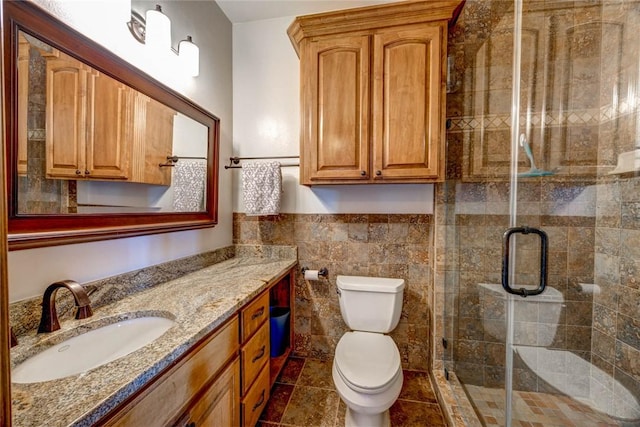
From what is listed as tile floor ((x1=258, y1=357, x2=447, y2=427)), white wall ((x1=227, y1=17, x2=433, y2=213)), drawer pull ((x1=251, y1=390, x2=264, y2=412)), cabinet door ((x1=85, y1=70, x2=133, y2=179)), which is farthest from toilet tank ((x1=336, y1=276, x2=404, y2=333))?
cabinet door ((x1=85, y1=70, x2=133, y2=179))

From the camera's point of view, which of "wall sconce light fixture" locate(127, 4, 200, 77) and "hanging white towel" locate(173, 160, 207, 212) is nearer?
"wall sconce light fixture" locate(127, 4, 200, 77)

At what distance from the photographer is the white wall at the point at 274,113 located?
197 cm

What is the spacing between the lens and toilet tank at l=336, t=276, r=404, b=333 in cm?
167

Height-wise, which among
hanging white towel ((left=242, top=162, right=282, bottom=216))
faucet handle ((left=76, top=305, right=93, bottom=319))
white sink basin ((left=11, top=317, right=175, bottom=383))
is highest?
hanging white towel ((left=242, top=162, right=282, bottom=216))

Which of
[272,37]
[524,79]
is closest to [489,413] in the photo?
[524,79]

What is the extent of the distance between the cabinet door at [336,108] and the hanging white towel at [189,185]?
685 mm

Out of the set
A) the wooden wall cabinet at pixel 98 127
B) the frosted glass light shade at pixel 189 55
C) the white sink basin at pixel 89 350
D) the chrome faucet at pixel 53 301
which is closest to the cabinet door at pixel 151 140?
the wooden wall cabinet at pixel 98 127

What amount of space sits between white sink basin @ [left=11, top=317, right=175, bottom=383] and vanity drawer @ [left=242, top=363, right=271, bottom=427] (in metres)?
0.55

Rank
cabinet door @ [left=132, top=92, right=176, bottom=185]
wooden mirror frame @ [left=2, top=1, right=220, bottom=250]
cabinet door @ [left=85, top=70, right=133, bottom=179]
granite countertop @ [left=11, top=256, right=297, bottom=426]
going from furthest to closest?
cabinet door @ [left=132, top=92, right=176, bottom=185], cabinet door @ [left=85, top=70, right=133, bottom=179], wooden mirror frame @ [left=2, top=1, right=220, bottom=250], granite countertop @ [left=11, top=256, right=297, bottom=426]

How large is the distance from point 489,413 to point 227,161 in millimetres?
2319

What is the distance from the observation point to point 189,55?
59.8 inches

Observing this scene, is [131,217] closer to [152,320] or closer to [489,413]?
[152,320]

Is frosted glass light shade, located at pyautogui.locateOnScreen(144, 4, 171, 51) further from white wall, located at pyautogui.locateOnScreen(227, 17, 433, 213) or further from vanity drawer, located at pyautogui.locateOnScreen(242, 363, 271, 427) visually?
vanity drawer, located at pyautogui.locateOnScreen(242, 363, 271, 427)

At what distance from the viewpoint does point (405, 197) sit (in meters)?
1.89
